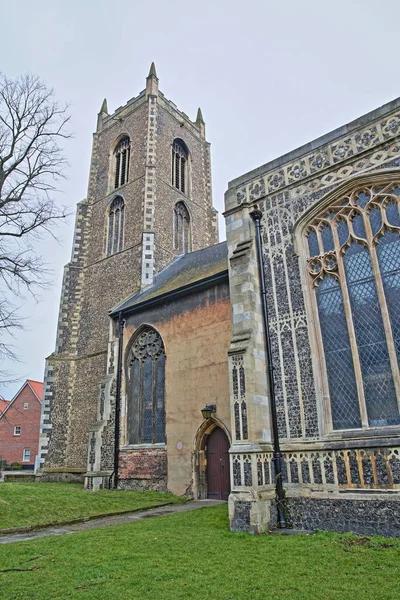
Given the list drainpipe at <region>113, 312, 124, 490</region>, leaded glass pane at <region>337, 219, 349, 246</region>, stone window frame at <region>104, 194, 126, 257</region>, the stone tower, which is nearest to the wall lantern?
drainpipe at <region>113, 312, 124, 490</region>

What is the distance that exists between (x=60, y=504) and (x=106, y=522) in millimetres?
1854

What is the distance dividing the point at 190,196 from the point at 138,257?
8.05 metres

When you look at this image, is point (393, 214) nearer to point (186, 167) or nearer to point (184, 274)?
point (184, 274)

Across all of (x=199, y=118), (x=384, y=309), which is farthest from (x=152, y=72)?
(x=384, y=309)

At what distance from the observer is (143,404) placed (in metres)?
16.0

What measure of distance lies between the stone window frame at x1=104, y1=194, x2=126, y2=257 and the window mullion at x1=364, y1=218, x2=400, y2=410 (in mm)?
16461

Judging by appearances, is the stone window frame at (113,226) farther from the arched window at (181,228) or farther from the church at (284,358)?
the church at (284,358)

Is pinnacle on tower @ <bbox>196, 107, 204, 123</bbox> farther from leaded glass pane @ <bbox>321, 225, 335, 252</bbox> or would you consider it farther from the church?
leaded glass pane @ <bbox>321, 225, 335, 252</bbox>

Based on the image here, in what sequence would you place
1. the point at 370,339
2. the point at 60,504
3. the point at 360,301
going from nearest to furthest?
the point at 370,339 < the point at 360,301 < the point at 60,504

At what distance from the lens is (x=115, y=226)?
982 inches

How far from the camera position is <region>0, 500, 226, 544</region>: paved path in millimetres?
8152

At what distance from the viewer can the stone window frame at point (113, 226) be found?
2402 centimetres

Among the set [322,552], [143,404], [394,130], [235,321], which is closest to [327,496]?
[322,552]

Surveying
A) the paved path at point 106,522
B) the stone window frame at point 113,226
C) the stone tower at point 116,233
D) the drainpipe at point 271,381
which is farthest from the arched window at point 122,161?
Answer: the paved path at point 106,522
